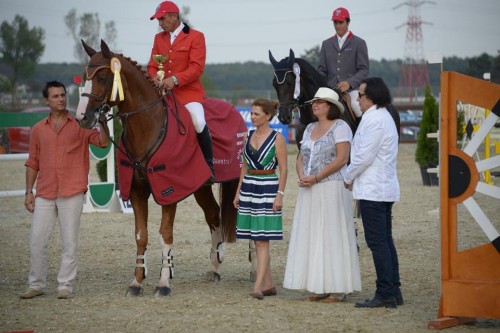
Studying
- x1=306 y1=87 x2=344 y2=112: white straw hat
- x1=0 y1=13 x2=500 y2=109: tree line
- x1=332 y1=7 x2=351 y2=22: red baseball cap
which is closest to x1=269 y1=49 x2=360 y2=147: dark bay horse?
x1=332 y1=7 x2=351 y2=22: red baseball cap

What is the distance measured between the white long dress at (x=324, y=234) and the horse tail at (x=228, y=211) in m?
1.60

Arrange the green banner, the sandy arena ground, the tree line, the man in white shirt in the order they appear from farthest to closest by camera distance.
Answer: the tree line
the green banner
the man in white shirt
the sandy arena ground

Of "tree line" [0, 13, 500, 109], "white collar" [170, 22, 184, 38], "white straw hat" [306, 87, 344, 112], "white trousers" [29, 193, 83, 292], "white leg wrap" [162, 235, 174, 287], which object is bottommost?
"white leg wrap" [162, 235, 174, 287]

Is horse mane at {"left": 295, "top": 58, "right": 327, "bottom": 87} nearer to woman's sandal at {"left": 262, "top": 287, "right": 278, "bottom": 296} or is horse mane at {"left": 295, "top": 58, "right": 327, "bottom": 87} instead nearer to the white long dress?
the white long dress

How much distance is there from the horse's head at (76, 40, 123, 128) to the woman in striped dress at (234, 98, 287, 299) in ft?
4.02

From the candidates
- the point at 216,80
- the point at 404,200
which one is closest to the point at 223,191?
the point at 404,200

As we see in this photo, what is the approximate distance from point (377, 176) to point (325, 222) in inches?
25.4

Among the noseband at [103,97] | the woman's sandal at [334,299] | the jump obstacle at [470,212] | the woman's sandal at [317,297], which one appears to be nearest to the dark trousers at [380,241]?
the woman's sandal at [334,299]

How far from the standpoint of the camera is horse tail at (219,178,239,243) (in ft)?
28.9

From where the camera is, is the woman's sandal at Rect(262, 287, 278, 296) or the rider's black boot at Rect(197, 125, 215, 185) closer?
the woman's sandal at Rect(262, 287, 278, 296)

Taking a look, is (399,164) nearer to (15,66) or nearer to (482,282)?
(482,282)

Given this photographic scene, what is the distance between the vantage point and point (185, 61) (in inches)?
324

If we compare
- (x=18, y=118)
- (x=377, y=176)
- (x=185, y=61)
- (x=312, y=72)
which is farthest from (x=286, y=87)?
(x=18, y=118)

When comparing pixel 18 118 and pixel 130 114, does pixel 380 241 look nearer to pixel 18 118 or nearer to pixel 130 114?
pixel 130 114
